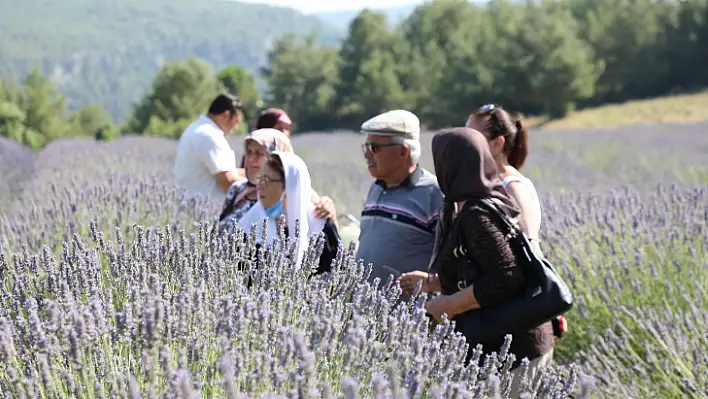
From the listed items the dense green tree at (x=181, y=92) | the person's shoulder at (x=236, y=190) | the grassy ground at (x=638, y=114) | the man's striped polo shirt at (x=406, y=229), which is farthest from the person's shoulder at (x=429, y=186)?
the dense green tree at (x=181, y=92)

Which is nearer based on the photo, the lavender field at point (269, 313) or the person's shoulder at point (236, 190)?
the lavender field at point (269, 313)

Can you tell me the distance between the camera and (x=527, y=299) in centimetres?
227

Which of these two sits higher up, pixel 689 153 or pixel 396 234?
pixel 396 234

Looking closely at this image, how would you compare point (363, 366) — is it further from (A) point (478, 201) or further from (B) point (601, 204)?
(B) point (601, 204)

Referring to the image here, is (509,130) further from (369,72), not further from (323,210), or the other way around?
(369,72)

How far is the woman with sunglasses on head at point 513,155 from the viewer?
2.56m

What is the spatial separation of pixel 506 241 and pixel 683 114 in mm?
33837

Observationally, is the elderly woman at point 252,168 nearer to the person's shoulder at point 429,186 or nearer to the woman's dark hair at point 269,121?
the person's shoulder at point 429,186

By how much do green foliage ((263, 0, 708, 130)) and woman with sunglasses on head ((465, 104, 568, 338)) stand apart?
3782cm

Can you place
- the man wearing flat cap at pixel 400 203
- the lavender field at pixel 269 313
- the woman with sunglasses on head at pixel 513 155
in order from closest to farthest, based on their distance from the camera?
the lavender field at pixel 269 313 < the woman with sunglasses on head at pixel 513 155 < the man wearing flat cap at pixel 400 203

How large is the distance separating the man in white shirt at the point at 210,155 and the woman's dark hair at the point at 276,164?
3.90ft

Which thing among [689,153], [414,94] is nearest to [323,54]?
[414,94]

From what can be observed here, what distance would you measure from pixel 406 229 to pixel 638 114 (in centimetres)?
3486

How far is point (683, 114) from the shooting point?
32.9 metres
